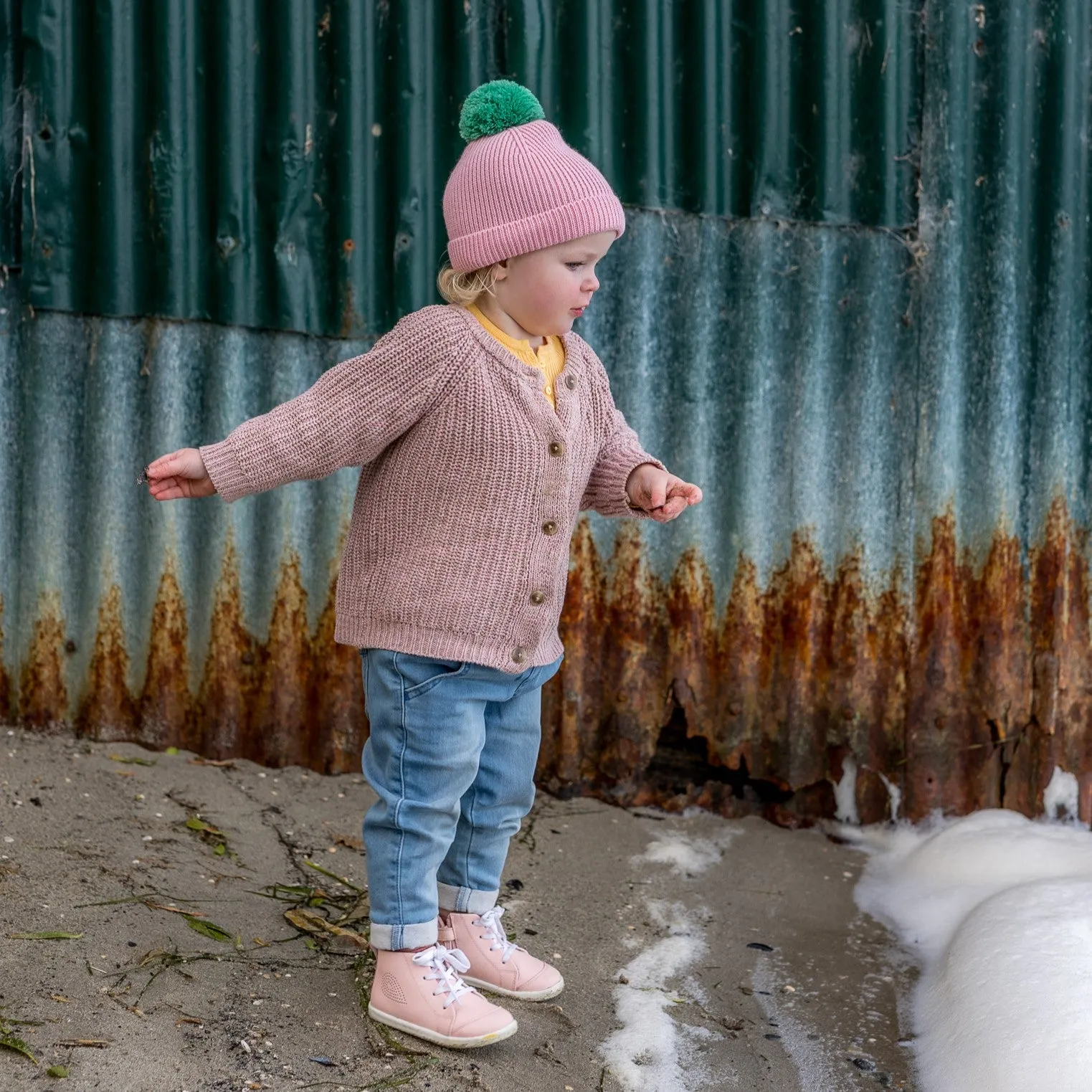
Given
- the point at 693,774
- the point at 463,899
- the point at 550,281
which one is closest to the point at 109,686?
the point at 463,899

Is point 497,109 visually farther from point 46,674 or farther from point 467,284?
point 46,674

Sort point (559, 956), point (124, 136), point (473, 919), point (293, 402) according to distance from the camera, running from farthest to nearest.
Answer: point (124, 136), point (559, 956), point (473, 919), point (293, 402)

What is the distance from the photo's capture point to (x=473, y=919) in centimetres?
269

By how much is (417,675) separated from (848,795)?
5.53 ft

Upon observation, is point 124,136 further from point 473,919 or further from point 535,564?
point 473,919

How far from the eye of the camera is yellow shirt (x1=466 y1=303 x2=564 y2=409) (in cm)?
250

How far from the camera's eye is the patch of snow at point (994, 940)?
2.39 meters

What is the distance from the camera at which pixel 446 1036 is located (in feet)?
7.88

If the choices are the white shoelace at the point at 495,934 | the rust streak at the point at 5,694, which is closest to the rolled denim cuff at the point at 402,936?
the white shoelace at the point at 495,934

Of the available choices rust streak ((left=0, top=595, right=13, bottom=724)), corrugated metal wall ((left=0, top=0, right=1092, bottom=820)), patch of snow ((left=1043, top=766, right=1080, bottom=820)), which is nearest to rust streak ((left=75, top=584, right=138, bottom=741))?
corrugated metal wall ((left=0, top=0, right=1092, bottom=820))

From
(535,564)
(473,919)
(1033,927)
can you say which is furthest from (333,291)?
(1033,927)

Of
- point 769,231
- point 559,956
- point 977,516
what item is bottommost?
point 559,956

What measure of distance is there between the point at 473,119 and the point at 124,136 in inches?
47.8

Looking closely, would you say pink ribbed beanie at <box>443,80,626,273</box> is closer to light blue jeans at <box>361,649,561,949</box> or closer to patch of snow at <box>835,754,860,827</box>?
light blue jeans at <box>361,649,561,949</box>
